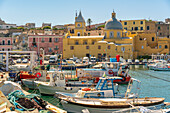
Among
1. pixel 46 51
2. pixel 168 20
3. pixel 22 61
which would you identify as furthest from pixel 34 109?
pixel 168 20

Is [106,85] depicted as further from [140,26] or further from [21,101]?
[140,26]

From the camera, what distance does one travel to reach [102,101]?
20422mm

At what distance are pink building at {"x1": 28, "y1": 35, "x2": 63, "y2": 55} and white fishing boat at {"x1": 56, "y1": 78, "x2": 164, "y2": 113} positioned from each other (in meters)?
48.1

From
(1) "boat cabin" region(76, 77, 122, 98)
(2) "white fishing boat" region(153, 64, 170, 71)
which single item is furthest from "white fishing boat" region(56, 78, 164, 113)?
(2) "white fishing boat" region(153, 64, 170, 71)

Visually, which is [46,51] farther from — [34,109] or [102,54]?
[34,109]

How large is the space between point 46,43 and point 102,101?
51.3 meters

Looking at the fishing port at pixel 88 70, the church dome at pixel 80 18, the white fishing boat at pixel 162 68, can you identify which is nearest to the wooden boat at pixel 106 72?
the fishing port at pixel 88 70

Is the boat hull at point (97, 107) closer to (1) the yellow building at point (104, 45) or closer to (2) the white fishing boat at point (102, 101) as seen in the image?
(2) the white fishing boat at point (102, 101)

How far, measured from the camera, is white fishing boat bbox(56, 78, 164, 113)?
1975 centimetres

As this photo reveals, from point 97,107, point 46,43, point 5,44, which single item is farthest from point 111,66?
point 5,44

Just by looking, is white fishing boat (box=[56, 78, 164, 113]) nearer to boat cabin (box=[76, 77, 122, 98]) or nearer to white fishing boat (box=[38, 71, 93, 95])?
boat cabin (box=[76, 77, 122, 98])

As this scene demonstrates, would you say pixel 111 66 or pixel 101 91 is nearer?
pixel 101 91

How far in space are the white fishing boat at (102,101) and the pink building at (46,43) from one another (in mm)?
48141

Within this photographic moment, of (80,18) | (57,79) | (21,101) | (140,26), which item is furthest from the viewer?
(140,26)
